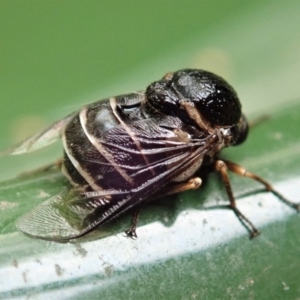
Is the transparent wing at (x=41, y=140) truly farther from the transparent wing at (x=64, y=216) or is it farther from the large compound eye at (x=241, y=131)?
the large compound eye at (x=241, y=131)

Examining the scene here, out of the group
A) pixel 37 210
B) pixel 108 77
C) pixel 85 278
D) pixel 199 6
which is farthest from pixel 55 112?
pixel 85 278

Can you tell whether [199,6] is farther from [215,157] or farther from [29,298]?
[29,298]

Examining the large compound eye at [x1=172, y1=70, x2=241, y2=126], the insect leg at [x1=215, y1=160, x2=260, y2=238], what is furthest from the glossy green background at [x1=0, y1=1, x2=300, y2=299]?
the large compound eye at [x1=172, y1=70, x2=241, y2=126]

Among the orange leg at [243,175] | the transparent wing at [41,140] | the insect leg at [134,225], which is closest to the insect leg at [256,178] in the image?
the orange leg at [243,175]

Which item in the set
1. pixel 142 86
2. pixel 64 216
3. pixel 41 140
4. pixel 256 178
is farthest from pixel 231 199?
pixel 142 86

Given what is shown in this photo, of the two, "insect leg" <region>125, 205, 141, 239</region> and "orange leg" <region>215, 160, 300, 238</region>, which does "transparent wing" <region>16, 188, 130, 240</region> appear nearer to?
"insect leg" <region>125, 205, 141, 239</region>

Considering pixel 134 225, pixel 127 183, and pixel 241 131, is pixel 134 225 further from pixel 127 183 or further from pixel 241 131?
pixel 241 131

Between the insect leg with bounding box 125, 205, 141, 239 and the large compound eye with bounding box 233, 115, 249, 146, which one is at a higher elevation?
the insect leg with bounding box 125, 205, 141, 239
